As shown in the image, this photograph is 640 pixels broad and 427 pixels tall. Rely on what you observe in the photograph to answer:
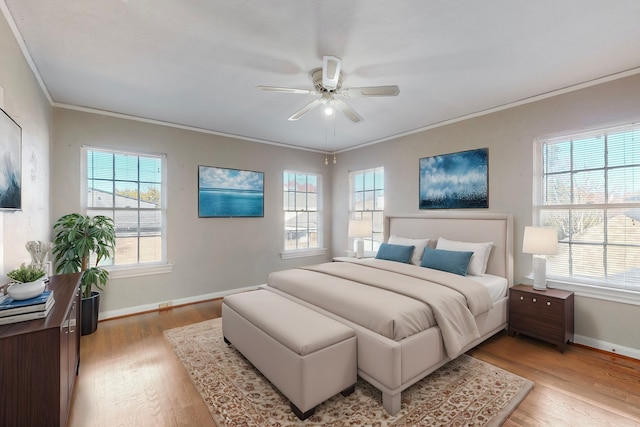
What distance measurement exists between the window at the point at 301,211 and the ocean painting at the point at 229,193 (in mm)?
602

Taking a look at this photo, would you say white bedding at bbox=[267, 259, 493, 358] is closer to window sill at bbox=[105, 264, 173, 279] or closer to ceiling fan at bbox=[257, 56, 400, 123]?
ceiling fan at bbox=[257, 56, 400, 123]

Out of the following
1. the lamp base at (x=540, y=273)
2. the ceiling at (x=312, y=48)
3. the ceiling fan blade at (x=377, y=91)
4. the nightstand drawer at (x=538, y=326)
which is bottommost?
the nightstand drawer at (x=538, y=326)

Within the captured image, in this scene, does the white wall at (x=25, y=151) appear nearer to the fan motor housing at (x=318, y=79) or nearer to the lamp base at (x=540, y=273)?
the fan motor housing at (x=318, y=79)

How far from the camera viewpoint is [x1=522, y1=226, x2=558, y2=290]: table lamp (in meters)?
2.91

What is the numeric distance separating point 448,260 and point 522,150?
1.56m

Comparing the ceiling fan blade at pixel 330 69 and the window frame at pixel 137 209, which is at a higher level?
the ceiling fan blade at pixel 330 69

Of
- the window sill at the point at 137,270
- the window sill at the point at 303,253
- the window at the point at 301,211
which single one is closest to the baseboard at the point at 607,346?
the window sill at the point at 303,253

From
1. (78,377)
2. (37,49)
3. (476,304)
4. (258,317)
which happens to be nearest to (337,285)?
(258,317)

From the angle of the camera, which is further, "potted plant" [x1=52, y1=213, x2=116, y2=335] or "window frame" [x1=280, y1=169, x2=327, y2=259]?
"window frame" [x1=280, y1=169, x2=327, y2=259]

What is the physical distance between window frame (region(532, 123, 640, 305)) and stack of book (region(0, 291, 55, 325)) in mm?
4317

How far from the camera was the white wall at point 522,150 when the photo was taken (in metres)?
2.75

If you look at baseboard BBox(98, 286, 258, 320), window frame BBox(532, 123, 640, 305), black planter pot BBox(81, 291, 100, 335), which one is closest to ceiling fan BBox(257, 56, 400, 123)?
window frame BBox(532, 123, 640, 305)

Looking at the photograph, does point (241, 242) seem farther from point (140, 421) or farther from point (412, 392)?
point (412, 392)

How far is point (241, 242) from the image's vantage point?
16.1 ft
